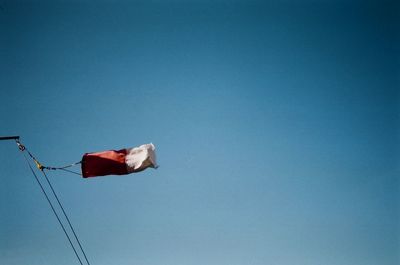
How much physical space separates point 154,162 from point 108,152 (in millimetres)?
1996

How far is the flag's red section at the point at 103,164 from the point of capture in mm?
16469

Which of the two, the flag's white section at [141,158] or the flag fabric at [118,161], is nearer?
the flag fabric at [118,161]

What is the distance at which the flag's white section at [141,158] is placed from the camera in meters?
16.7

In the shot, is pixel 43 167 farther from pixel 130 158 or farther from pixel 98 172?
pixel 130 158

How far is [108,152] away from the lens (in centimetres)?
1688

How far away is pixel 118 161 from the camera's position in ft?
54.9

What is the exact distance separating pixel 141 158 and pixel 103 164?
5.30 ft

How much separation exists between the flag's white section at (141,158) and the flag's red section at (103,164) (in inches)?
9.9

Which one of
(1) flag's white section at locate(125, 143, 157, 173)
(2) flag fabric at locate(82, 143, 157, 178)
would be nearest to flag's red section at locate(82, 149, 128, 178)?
(2) flag fabric at locate(82, 143, 157, 178)

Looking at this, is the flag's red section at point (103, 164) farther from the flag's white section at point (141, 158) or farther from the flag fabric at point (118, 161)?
the flag's white section at point (141, 158)

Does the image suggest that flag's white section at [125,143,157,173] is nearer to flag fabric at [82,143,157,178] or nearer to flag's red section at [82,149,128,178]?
flag fabric at [82,143,157,178]

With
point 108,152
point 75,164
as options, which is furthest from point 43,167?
point 108,152

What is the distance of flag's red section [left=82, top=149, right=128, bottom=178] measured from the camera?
54.0 feet

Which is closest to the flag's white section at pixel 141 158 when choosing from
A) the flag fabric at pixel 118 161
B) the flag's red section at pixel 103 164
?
the flag fabric at pixel 118 161
